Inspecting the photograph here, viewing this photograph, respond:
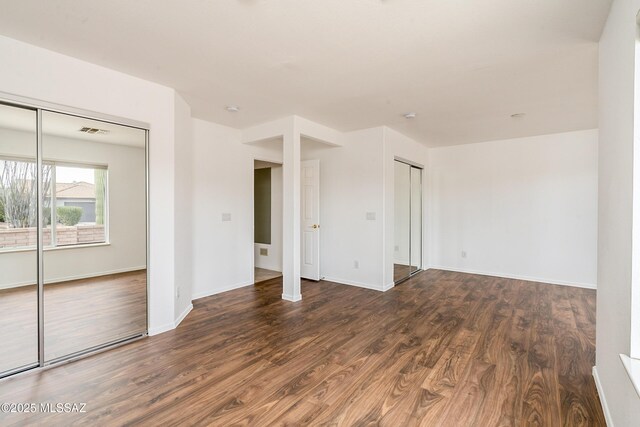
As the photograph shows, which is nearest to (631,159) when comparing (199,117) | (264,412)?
(264,412)

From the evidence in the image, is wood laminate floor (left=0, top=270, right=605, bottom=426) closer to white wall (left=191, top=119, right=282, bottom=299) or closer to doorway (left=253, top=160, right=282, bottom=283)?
white wall (left=191, top=119, right=282, bottom=299)

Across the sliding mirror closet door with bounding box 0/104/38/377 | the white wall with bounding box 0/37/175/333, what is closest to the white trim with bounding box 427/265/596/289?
the white wall with bounding box 0/37/175/333

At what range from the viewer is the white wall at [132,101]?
2.32 metres

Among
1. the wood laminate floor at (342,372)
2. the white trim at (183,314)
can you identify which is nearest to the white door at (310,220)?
the wood laminate floor at (342,372)

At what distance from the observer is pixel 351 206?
511 cm

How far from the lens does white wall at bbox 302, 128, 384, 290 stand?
4797 mm

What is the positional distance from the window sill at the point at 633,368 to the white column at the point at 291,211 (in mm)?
3307

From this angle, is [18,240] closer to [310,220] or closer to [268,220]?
[310,220]

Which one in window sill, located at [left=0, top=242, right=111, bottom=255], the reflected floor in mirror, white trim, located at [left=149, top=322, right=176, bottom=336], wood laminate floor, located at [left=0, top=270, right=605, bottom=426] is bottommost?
wood laminate floor, located at [left=0, top=270, right=605, bottom=426]

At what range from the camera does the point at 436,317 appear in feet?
11.8

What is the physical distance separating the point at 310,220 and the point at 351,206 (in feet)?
2.71

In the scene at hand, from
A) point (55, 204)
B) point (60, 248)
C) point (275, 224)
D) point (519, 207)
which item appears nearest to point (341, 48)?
point (55, 204)

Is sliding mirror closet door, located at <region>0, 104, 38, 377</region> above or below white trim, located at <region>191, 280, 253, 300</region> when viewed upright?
above

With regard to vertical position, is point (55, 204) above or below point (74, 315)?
above
